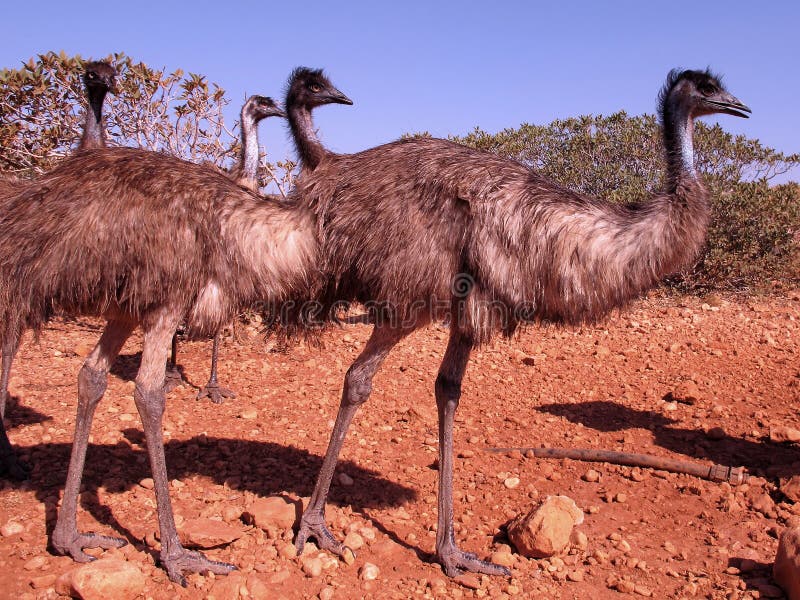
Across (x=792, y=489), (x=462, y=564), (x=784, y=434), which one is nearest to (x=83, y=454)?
(x=462, y=564)

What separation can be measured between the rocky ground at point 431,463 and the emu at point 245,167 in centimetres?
13

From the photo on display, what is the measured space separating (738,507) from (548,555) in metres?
1.13

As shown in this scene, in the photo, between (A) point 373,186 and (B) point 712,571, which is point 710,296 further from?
(A) point 373,186

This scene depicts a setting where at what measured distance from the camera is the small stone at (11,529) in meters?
3.34

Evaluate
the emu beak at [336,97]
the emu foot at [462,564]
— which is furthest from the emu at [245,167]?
the emu foot at [462,564]

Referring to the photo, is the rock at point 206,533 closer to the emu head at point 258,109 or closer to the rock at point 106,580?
the rock at point 106,580

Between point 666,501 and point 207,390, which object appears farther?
point 207,390

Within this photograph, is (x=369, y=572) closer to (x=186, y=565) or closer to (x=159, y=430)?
(x=186, y=565)

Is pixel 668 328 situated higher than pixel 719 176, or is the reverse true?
pixel 719 176

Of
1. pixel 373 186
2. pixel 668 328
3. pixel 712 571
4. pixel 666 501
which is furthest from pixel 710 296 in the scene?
pixel 373 186

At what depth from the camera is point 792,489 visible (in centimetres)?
376

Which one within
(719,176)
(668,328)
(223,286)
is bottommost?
(223,286)

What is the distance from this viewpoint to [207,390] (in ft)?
19.0

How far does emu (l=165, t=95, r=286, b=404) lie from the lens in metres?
5.77
